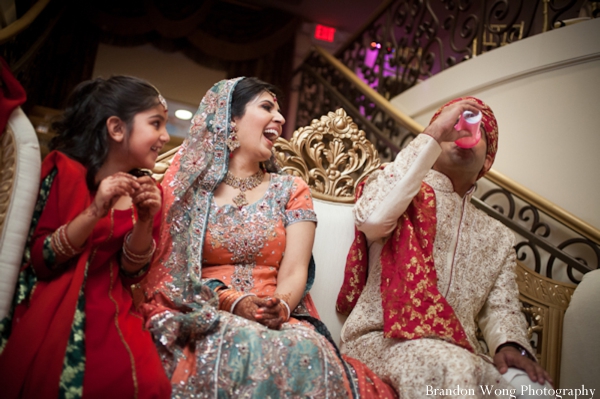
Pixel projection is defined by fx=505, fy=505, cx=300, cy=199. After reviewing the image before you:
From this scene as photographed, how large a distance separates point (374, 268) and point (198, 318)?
0.73 metres

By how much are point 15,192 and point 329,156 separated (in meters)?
1.27

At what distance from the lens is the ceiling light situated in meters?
4.59

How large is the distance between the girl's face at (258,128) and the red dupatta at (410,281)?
Answer: 1.55 ft

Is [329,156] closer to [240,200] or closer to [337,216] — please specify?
[337,216]

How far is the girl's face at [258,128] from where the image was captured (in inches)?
68.2

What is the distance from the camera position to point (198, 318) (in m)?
1.25

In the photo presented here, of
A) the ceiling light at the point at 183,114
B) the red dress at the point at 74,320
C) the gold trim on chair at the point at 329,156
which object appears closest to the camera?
the red dress at the point at 74,320

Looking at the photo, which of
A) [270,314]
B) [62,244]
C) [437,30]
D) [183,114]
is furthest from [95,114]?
[183,114]

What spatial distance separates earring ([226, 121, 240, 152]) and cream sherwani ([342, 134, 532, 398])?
468mm

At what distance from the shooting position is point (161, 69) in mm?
4891

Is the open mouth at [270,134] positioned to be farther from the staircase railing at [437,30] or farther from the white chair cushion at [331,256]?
the staircase railing at [437,30]

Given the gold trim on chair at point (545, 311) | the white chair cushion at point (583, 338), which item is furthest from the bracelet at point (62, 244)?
the white chair cushion at point (583, 338)

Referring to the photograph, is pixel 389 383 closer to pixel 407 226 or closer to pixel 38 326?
pixel 407 226

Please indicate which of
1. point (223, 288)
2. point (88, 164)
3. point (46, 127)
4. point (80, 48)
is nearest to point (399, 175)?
point (223, 288)
